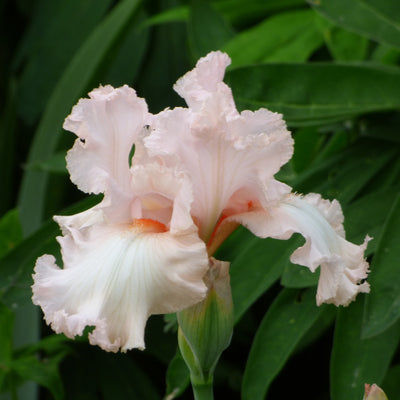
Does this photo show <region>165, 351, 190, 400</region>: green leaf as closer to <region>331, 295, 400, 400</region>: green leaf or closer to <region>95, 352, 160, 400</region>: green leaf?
<region>331, 295, 400, 400</region>: green leaf

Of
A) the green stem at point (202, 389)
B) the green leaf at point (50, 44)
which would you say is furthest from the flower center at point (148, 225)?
the green leaf at point (50, 44)

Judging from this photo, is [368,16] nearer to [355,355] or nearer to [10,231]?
[355,355]

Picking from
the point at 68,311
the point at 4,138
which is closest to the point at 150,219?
the point at 68,311

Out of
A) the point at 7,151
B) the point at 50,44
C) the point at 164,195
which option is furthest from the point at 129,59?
the point at 164,195

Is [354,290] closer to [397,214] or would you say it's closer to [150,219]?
[150,219]

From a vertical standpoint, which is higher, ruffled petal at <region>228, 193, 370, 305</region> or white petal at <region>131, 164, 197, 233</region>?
white petal at <region>131, 164, 197, 233</region>

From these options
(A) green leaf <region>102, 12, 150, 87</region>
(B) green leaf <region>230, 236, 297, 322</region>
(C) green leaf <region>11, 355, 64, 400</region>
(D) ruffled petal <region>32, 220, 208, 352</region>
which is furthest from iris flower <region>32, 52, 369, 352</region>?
(A) green leaf <region>102, 12, 150, 87</region>

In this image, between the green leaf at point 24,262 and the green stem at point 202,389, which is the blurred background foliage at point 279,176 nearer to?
the green leaf at point 24,262
